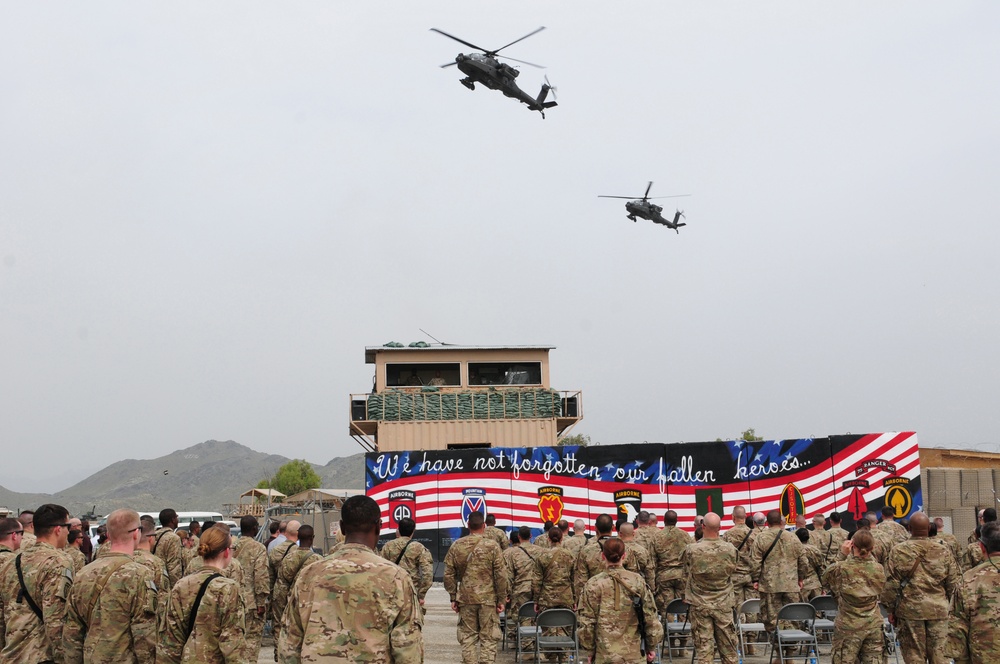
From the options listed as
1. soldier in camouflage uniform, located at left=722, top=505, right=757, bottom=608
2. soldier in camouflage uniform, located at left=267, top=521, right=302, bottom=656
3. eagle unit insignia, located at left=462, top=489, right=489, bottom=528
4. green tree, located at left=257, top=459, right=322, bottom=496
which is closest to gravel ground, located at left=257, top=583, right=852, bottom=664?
soldier in camouflage uniform, located at left=722, top=505, right=757, bottom=608

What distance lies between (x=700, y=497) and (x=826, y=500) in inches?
106

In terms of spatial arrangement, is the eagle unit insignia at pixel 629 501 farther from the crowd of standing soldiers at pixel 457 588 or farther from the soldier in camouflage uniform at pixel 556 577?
the soldier in camouflage uniform at pixel 556 577

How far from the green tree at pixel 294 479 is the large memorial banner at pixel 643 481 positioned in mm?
85665

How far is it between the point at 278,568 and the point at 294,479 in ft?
327

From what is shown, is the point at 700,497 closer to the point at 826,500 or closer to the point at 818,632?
the point at 826,500

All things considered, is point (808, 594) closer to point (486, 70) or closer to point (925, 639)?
point (925, 639)

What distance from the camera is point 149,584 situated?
609 centimetres

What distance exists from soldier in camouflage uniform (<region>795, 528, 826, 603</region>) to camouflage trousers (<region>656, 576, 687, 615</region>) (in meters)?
1.63

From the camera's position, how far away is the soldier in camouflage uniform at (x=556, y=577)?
11.7 m

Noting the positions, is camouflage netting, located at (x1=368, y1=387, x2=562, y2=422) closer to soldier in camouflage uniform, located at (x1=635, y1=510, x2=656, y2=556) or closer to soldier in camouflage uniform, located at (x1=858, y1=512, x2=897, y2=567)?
soldier in camouflage uniform, located at (x1=635, y1=510, x2=656, y2=556)

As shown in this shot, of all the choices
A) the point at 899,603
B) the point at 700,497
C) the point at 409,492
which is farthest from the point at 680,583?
the point at 409,492

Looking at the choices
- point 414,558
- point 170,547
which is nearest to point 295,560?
point 414,558

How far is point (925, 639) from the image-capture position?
8.62m

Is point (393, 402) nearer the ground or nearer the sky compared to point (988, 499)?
nearer the sky
